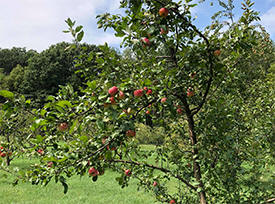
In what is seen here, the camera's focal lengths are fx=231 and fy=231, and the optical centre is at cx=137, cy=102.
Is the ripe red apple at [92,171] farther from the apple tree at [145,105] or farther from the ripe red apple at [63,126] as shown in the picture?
the ripe red apple at [63,126]

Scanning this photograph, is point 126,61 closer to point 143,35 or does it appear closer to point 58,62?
point 143,35

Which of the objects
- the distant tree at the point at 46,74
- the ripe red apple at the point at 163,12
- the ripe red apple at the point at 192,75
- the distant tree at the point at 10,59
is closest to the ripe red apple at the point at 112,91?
the ripe red apple at the point at 163,12

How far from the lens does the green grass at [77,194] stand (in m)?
5.40

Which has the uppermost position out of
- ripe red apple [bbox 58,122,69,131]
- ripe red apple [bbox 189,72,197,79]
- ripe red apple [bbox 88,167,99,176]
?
ripe red apple [bbox 189,72,197,79]

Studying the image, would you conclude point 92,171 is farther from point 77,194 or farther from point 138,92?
point 77,194

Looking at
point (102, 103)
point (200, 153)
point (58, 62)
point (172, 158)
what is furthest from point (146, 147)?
point (58, 62)

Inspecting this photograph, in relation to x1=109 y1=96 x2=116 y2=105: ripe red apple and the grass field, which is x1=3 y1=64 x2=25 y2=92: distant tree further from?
x1=109 y1=96 x2=116 y2=105: ripe red apple

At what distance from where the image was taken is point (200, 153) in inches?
70.4

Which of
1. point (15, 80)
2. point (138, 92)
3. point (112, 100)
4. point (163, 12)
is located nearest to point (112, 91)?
point (112, 100)

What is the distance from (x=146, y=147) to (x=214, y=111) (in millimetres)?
8489

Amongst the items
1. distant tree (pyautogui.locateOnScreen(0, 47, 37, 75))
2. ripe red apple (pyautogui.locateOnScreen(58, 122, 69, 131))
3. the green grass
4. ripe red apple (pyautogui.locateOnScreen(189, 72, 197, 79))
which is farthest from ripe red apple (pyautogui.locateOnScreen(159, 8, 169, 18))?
distant tree (pyautogui.locateOnScreen(0, 47, 37, 75))

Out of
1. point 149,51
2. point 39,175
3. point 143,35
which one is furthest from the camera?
point 149,51

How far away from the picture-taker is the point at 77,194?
19.4ft

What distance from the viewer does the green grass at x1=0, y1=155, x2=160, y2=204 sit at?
5402 mm
